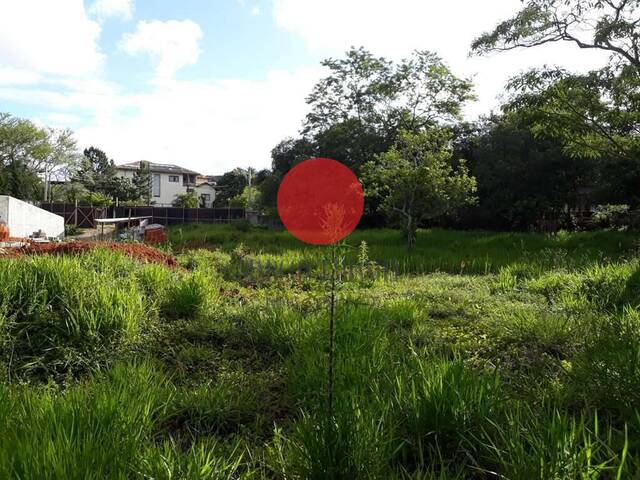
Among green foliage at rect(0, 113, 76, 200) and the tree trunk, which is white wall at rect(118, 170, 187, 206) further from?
the tree trunk

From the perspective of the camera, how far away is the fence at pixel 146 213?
1152 inches

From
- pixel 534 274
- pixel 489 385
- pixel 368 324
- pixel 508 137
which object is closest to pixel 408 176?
pixel 534 274

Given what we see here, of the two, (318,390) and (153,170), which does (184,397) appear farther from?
(153,170)

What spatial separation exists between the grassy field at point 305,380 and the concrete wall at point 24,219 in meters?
12.5

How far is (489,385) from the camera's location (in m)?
2.29

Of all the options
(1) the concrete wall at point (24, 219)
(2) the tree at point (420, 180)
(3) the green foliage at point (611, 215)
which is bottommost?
(1) the concrete wall at point (24, 219)

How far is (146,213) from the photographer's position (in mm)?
30375

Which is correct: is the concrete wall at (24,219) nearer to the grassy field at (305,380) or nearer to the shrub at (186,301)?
the grassy field at (305,380)

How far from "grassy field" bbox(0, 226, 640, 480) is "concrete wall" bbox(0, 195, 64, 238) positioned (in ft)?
41.1

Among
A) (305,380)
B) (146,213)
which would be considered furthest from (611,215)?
(146,213)

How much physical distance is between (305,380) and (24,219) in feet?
59.6

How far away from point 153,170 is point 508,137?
49124 mm
